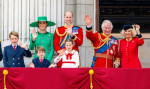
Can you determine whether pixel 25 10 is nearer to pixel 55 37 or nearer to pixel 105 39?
pixel 55 37

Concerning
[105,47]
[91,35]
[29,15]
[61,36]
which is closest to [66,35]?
[61,36]

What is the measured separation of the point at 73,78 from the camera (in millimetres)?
6094

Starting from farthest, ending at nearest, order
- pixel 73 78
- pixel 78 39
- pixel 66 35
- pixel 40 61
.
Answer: pixel 66 35 → pixel 78 39 → pixel 40 61 → pixel 73 78

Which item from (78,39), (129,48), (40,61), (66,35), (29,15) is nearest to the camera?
(40,61)

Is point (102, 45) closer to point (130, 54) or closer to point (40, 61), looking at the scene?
point (130, 54)

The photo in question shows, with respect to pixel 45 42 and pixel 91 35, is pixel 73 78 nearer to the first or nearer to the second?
pixel 91 35

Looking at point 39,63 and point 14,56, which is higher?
point 14,56

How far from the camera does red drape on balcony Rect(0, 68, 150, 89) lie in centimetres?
607

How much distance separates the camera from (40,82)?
6.11m

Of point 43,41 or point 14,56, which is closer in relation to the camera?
point 14,56

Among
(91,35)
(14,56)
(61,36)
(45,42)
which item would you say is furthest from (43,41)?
(91,35)

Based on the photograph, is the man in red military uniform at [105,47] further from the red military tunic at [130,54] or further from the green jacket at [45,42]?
the green jacket at [45,42]

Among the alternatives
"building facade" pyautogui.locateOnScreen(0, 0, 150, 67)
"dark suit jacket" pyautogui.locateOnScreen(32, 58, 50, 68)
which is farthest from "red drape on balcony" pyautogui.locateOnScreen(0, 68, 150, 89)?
"building facade" pyautogui.locateOnScreen(0, 0, 150, 67)

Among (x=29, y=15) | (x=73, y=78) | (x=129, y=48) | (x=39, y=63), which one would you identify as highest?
(x=29, y=15)
